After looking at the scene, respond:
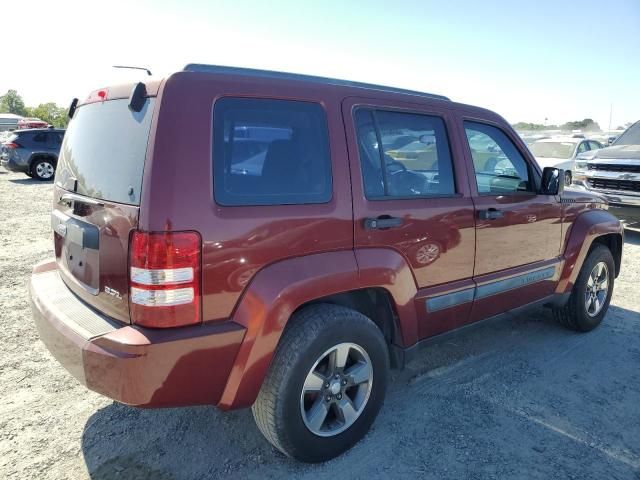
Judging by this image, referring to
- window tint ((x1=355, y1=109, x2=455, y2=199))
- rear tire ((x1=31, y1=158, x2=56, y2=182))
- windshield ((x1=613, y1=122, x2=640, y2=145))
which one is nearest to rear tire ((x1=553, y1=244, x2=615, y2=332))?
window tint ((x1=355, y1=109, x2=455, y2=199))

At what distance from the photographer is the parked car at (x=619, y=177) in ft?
26.9

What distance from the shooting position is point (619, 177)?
8438mm

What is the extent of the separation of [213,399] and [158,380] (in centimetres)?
31

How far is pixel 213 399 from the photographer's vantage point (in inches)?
88.5

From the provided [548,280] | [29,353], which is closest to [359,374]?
[548,280]

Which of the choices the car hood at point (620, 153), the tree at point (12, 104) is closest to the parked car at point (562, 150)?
the car hood at point (620, 153)

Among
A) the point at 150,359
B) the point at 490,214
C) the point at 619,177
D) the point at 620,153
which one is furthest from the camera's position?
the point at 620,153

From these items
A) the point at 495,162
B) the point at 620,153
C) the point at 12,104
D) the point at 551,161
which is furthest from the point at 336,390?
the point at 12,104

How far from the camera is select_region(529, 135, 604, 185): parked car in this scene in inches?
512

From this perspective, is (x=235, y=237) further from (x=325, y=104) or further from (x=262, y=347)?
(x=325, y=104)

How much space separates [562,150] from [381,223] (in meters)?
12.9

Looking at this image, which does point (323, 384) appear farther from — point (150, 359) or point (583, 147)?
point (583, 147)

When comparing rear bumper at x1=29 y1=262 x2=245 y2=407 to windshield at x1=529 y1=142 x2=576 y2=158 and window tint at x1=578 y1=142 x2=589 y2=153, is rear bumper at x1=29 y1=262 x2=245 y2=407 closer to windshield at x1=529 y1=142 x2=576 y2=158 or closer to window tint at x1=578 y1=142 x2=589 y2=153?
windshield at x1=529 y1=142 x2=576 y2=158

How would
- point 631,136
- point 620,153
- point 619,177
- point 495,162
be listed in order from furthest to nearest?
point 631,136
point 620,153
point 619,177
point 495,162
